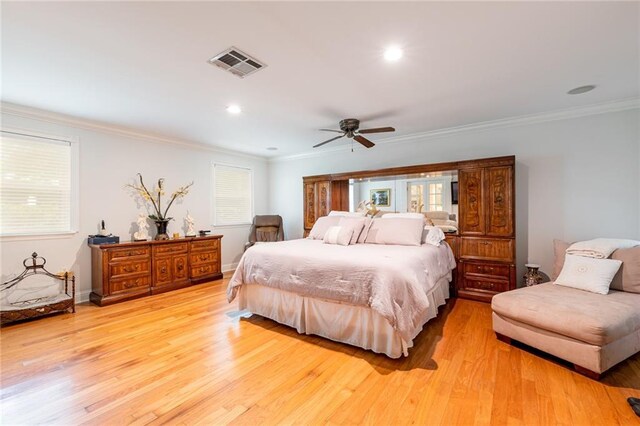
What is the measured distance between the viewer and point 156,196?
15.5ft

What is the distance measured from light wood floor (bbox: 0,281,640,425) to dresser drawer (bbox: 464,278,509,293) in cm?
103

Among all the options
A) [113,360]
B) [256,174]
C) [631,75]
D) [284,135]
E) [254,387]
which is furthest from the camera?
[256,174]

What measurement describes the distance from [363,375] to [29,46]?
354cm

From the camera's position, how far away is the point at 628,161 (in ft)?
10.8

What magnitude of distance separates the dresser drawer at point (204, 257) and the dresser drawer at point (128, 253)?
2.46ft

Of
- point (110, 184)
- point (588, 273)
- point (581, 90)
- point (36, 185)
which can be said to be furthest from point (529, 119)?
point (36, 185)

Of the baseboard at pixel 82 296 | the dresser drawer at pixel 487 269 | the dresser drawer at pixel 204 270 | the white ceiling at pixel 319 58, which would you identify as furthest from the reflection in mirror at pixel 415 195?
the baseboard at pixel 82 296

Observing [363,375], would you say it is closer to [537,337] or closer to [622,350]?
[537,337]

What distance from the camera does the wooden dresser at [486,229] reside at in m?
3.66

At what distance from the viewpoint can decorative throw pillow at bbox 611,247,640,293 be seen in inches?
102

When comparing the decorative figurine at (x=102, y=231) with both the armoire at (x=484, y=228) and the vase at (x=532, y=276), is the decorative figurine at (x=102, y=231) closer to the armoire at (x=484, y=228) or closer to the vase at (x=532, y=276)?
the armoire at (x=484, y=228)

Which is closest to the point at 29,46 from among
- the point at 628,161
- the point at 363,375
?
the point at 363,375

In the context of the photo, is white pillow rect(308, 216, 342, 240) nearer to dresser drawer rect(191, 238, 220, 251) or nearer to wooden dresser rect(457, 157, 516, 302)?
wooden dresser rect(457, 157, 516, 302)

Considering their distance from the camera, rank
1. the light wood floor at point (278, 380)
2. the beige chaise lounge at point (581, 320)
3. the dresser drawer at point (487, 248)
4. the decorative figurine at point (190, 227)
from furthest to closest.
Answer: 1. the decorative figurine at point (190, 227)
2. the dresser drawer at point (487, 248)
3. the beige chaise lounge at point (581, 320)
4. the light wood floor at point (278, 380)
